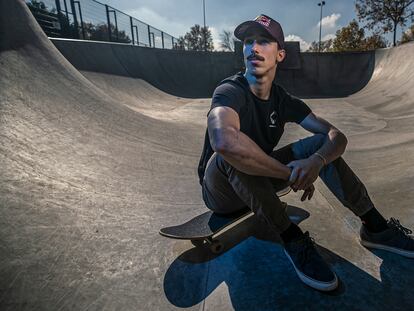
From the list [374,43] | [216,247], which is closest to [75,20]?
[216,247]

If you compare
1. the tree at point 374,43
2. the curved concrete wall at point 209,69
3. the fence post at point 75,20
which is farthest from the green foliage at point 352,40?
the fence post at point 75,20

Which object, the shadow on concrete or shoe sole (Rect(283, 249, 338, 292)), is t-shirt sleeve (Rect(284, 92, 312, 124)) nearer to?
the shadow on concrete

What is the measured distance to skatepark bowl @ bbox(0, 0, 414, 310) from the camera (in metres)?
1.61

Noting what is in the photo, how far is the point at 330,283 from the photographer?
1.62 metres

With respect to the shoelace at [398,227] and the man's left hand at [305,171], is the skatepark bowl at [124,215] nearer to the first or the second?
the shoelace at [398,227]

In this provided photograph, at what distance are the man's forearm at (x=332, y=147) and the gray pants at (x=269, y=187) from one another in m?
0.05

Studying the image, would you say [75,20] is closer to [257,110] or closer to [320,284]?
[257,110]

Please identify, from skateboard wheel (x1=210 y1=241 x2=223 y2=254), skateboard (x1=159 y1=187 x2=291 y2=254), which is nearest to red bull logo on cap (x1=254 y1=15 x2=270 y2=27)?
skateboard (x1=159 y1=187 x2=291 y2=254)

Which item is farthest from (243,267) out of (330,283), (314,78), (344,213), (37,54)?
(314,78)

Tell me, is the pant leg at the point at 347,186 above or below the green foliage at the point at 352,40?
below

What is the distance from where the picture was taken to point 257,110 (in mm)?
2141

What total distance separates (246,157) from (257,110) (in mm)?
669

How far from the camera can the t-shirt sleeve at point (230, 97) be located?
1.89 m

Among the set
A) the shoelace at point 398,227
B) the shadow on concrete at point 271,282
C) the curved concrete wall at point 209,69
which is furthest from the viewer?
the curved concrete wall at point 209,69
